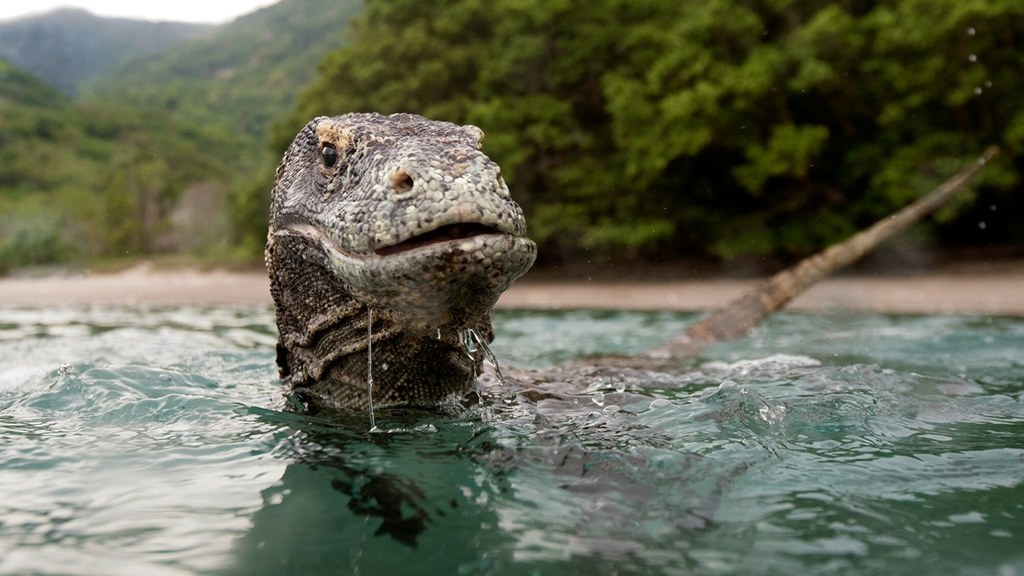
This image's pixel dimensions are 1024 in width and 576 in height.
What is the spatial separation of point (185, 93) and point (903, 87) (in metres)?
105

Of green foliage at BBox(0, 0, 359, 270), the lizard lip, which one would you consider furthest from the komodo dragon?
green foliage at BBox(0, 0, 359, 270)

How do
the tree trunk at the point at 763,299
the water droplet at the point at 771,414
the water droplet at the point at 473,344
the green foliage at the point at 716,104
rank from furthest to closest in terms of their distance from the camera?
the green foliage at the point at 716,104, the tree trunk at the point at 763,299, the water droplet at the point at 771,414, the water droplet at the point at 473,344

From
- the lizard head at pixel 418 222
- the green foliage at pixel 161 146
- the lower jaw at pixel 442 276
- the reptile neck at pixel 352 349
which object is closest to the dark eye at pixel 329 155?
the lizard head at pixel 418 222

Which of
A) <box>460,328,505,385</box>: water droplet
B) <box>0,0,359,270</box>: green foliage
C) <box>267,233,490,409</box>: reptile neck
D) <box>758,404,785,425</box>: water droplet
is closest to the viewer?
<box>267,233,490,409</box>: reptile neck

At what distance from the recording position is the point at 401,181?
270cm

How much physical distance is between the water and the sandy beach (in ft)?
28.6

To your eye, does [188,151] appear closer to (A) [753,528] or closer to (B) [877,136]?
(B) [877,136]

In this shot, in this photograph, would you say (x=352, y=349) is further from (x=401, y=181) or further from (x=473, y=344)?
(x=401, y=181)

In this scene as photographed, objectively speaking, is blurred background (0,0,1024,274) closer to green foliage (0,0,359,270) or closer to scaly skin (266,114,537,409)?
green foliage (0,0,359,270)

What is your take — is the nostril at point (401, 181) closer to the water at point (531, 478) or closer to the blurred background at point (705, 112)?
the water at point (531, 478)

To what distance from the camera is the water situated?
2.36 meters

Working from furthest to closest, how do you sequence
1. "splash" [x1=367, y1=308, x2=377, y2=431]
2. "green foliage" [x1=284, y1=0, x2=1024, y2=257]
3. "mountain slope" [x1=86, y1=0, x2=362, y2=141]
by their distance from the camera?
"mountain slope" [x1=86, y1=0, x2=362, y2=141]
"green foliage" [x1=284, y1=0, x2=1024, y2=257]
"splash" [x1=367, y1=308, x2=377, y2=431]

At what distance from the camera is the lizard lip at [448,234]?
2.64m

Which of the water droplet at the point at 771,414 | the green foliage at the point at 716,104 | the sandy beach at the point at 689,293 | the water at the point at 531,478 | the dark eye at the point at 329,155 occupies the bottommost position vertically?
the sandy beach at the point at 689,293
